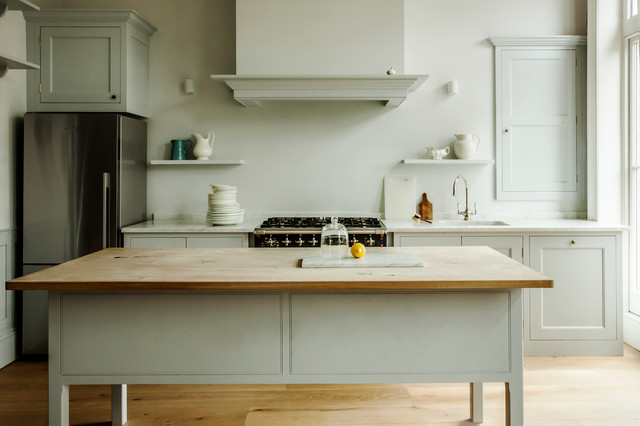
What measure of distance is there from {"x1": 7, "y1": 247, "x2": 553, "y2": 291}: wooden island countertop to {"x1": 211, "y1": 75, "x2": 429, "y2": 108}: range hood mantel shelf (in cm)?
184

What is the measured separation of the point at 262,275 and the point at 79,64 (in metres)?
2.92

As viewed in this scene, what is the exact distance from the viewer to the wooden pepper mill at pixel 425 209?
4.52m

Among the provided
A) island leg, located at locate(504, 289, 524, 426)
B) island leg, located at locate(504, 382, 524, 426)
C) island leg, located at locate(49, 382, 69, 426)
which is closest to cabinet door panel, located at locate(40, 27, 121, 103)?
island leg, located at locate(49, 382, 69, 426)

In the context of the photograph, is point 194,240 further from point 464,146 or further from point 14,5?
point 464,146

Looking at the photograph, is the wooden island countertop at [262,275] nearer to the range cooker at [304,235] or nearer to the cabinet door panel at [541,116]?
the range cooker at [304,235]

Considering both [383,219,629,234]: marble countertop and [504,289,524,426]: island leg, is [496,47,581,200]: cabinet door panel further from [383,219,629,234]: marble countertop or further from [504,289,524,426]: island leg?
[504,289,524,426]: island leg

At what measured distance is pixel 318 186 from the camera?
15.0 ft

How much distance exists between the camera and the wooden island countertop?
196cm

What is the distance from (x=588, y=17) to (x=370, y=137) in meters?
2.10

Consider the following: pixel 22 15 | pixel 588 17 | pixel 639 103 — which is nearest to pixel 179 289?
Answer: pixel 22 15

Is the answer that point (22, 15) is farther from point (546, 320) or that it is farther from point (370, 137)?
point (546, 320)

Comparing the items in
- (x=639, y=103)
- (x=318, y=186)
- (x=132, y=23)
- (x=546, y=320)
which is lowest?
(x=546, y=320)

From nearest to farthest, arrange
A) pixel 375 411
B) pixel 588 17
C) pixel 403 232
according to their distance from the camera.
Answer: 1. pixel 375 411
2. pixel 403 232
3. pixel 588 17

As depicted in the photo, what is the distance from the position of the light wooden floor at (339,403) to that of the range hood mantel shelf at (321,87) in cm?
215
